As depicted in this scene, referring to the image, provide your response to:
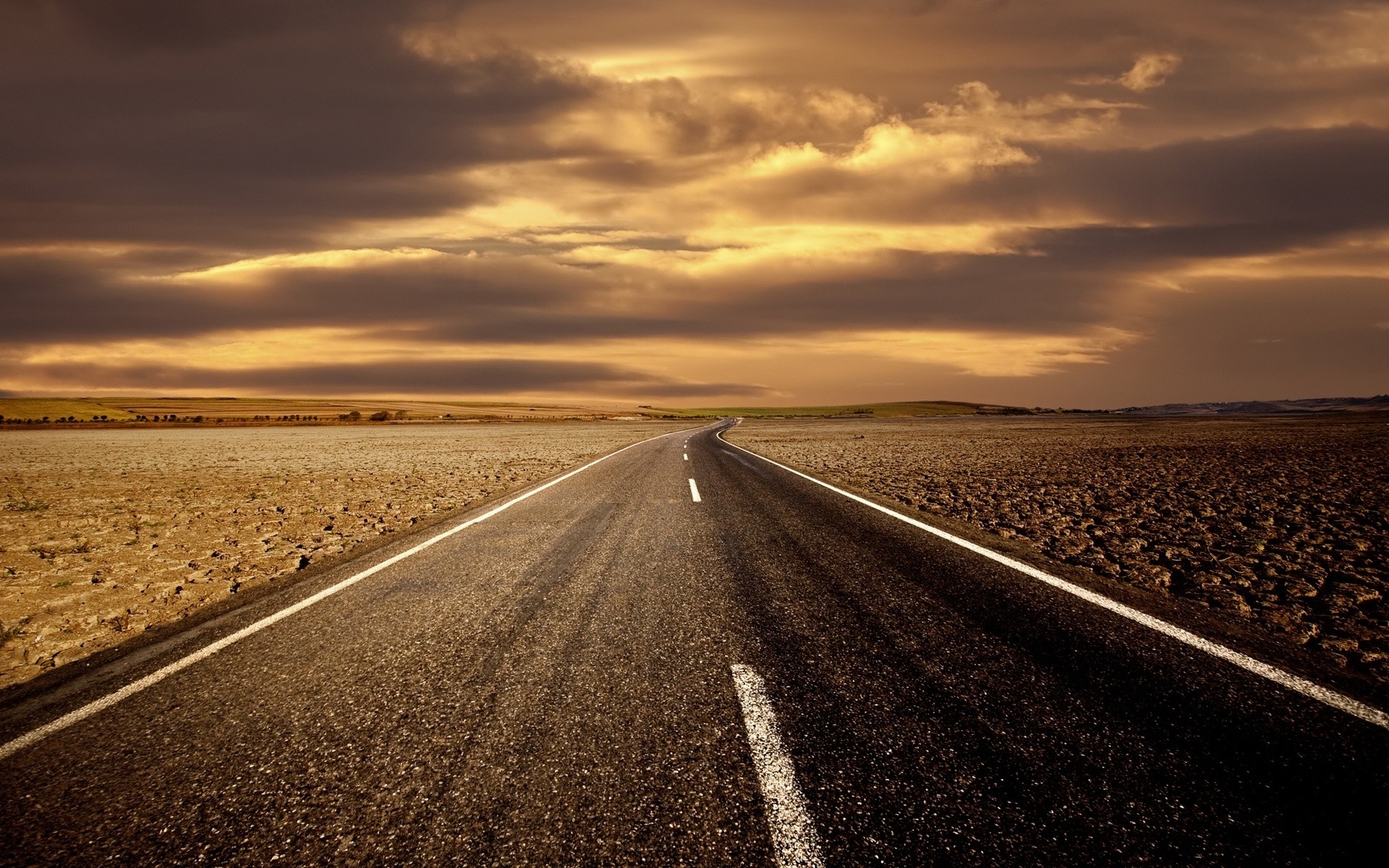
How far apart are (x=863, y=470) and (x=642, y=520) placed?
1059 centimetres

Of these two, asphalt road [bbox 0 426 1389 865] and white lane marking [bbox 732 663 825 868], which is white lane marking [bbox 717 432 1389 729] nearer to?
asphalt road [bbox 0 426 1389 865]

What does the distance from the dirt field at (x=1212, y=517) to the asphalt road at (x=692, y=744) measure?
1800mm

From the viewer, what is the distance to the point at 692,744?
3.00 m

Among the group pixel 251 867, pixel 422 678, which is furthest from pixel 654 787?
pixel 422 678

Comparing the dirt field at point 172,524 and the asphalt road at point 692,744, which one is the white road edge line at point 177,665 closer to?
the asphalt road at point 692,744

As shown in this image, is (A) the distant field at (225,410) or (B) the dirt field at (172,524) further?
(A) the distant field at (225,410)

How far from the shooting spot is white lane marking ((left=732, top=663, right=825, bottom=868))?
2227 mm

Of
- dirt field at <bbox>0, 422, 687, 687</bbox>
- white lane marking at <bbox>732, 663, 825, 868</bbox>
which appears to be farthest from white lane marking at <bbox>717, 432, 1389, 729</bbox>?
dirt field at <bbox>0, 422, 687, 687</bbox>

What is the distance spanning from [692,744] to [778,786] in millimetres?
538

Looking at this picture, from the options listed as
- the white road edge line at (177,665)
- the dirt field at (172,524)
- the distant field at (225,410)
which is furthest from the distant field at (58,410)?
the white road edge line at (177,665)

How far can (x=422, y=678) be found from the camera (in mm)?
3855

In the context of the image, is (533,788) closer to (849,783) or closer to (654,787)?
(654,787)

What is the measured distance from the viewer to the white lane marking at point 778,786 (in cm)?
223

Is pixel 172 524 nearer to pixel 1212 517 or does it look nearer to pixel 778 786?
pixel 778 786
